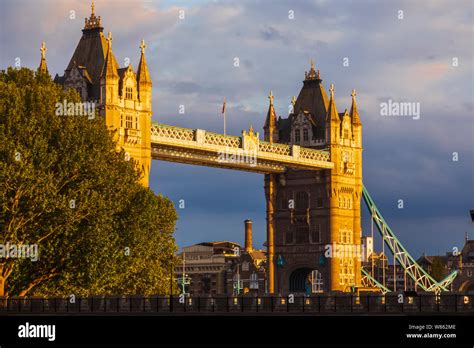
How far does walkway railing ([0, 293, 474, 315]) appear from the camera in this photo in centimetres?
6956

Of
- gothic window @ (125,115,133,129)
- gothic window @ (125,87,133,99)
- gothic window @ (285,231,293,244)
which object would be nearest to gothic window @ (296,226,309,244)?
gothic window @ (285,231,293,244)

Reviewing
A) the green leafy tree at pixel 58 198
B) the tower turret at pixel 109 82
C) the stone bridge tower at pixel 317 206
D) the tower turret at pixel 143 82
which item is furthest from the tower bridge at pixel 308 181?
the green leafy tree at pixel 58 198

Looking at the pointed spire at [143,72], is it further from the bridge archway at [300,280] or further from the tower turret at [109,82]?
the bridge archway at [300,280]


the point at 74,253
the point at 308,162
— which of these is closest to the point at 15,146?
the point at 74,253

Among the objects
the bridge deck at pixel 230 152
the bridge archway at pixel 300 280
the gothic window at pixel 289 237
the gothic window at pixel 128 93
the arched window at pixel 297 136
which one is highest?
the arched window at pixel 297 136

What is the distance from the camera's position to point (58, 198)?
83.7 metres

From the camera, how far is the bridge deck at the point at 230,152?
131 meters

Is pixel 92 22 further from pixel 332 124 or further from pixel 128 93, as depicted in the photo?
pixel 332 124

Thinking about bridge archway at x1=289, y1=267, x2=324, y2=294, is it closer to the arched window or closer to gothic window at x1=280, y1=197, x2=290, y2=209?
gothic window at x1=280, y1=197, x2=290, y2=209

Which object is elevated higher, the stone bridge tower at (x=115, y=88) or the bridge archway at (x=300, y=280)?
the stone bridge tower at (x=115, y=88)

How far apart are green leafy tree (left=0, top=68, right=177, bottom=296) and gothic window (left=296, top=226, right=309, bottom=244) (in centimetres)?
7123

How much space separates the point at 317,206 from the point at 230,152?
25172mm

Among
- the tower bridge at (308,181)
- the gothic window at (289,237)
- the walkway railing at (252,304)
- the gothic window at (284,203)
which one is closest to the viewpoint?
the walkway railing at (252,304)

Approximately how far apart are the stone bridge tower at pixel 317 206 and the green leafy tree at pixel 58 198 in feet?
228
